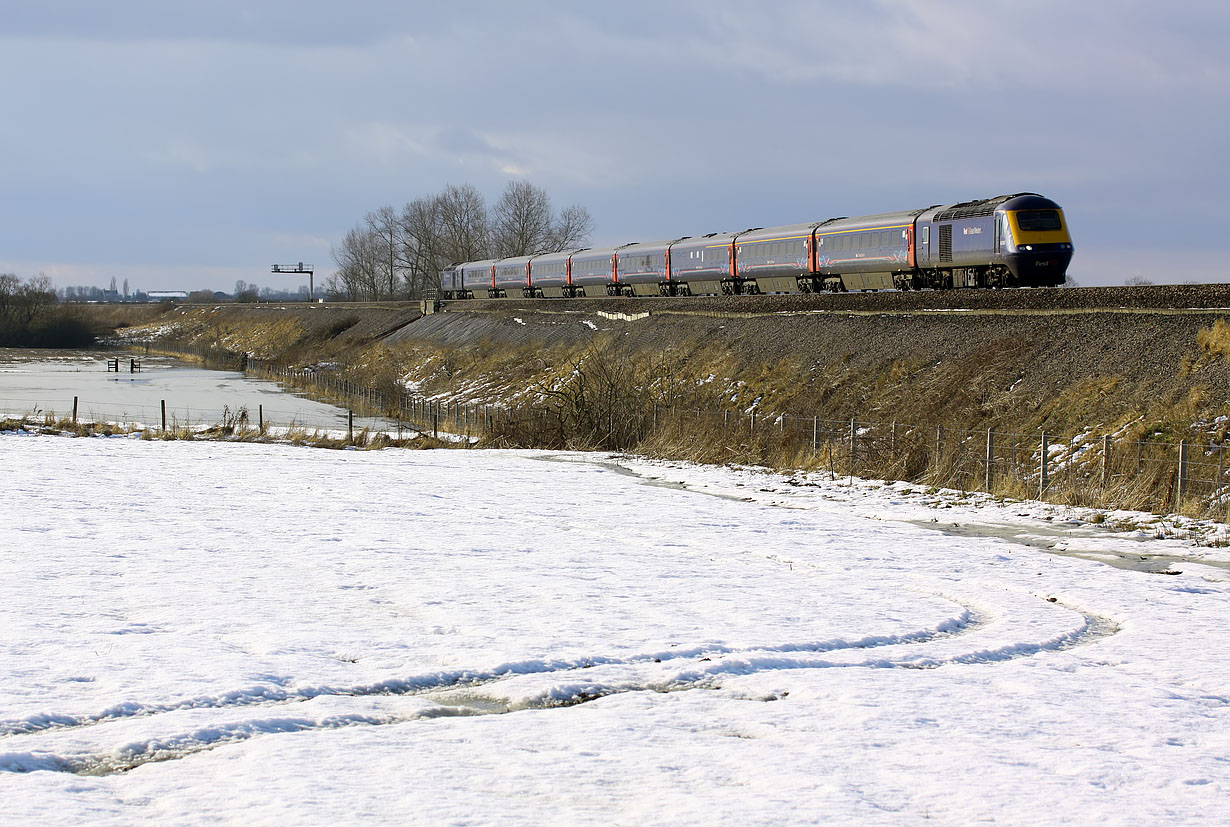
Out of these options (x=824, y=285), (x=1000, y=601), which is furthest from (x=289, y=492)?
(x=824, y=285)

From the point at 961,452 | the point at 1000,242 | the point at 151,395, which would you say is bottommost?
the point at 961,452

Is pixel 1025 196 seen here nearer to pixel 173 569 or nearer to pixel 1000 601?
pixel 1000 601

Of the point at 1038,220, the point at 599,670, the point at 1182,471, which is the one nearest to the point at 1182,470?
the point at 1182,471

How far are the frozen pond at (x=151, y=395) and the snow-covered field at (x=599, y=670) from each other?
23.2m

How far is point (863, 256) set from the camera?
39.5 m

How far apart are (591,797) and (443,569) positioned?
651 centimetres

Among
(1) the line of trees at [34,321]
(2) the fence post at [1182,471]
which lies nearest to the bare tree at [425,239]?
(1) the line of trees at [34,321]

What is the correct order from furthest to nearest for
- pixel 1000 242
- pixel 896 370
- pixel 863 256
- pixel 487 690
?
pixel 863 256 < pixel 1000 242 < pixel 896 370 < pixel 487 690

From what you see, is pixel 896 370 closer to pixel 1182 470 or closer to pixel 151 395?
pixel 1182 470

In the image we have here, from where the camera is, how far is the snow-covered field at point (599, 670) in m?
5.62

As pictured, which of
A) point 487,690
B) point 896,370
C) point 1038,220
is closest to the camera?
point 487,690

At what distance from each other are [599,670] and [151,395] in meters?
54.6

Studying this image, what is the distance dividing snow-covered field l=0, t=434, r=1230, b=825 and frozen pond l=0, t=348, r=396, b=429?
23.2 meters

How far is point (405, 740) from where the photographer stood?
6.42m
